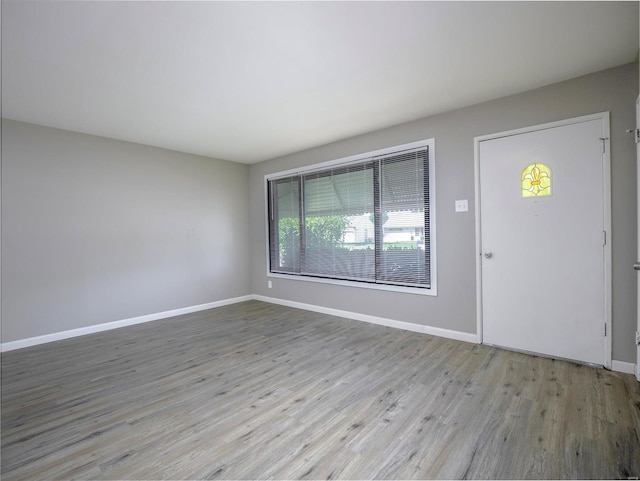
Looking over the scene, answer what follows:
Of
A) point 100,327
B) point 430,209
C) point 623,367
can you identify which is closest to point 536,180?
point 430,209

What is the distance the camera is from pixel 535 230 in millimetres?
2943

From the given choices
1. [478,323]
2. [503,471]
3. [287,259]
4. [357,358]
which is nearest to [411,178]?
[478,323]

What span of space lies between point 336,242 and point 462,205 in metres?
1.87

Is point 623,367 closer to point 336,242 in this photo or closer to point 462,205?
point 462,205

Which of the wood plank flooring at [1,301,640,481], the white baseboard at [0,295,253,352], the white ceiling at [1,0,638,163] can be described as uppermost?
the white ceiling at [1,0,638,163]

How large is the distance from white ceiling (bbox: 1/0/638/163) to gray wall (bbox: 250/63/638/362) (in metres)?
0.17

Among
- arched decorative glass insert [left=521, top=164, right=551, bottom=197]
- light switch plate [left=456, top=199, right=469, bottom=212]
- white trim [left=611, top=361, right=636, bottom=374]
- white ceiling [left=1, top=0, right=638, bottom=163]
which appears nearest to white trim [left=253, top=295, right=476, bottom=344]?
white trim [left=611, top=361, right=636, bottom=374]

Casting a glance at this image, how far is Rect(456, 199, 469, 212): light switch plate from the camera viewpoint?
3.36 meters

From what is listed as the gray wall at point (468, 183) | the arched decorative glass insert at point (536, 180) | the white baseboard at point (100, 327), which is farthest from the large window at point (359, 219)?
the white baseboard at point (100, 327)

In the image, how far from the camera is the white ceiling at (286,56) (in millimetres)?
1884

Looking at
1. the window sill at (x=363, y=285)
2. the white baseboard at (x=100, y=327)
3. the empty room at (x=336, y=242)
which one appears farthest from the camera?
the window sill at (x=363, y=285)

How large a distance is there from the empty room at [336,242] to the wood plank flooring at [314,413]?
0.06 feet

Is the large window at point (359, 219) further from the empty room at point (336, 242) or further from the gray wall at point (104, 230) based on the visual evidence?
the gray wall at point (104, 230)

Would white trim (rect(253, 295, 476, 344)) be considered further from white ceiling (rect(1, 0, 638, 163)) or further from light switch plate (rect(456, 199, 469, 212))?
white ceiling (rect(1, 0, 638, 163))
